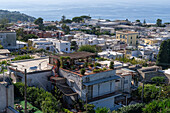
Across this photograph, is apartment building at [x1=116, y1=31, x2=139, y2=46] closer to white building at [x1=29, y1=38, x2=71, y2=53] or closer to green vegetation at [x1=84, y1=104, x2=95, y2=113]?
white building at [x1=29, y1=38, x2=71, y2=53]

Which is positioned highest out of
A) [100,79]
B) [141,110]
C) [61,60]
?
[61,60]

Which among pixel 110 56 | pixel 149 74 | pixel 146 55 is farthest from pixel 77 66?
pixel 146 55

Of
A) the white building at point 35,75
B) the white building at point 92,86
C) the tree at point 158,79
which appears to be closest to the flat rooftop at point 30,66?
the white building at point 35,75

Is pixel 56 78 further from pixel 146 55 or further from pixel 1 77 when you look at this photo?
pixel 146 55

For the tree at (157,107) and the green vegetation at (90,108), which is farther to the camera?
the tree at (157,107)

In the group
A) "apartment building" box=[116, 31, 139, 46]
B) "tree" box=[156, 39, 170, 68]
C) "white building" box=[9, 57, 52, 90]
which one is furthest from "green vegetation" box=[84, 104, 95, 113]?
"apartment building" box=[116, 31, 139, 46]

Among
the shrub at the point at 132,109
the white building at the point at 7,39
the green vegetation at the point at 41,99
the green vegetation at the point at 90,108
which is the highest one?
the white building at the point at 7,39

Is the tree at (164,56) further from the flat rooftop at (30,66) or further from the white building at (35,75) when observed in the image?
the white building at (35,75)

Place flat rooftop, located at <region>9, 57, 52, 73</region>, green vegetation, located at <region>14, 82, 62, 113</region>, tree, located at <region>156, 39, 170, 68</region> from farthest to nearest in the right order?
tree, located at <region>156, 39, 170, 68</region>
flat rooftop, located at <region>9, 57, 52, 73</region>
green vegetation, located at <region>14, 82, 62, 113</region>

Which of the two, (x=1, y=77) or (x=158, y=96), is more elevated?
(x=1, y=77)
